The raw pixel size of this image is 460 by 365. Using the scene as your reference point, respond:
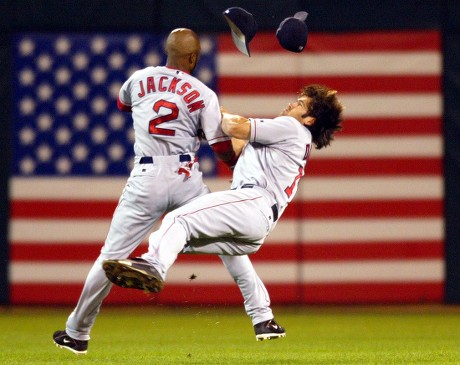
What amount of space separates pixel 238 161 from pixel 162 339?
2190 millimetres

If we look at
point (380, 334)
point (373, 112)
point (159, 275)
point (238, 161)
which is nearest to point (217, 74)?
point (373, 112)

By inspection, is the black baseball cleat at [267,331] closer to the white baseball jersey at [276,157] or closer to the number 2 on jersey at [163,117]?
the white baseball jersey at [276,157]

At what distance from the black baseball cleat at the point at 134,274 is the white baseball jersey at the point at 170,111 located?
1291 millimetres

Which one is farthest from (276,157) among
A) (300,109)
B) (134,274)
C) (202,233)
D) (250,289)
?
(134,274)

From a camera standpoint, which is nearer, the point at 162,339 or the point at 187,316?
the point at 162,339

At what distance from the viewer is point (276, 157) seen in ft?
19.8

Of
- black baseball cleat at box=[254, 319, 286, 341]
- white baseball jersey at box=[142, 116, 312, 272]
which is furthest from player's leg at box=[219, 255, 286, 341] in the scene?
white baseball jersey at box=[142, 116, 312, 272]

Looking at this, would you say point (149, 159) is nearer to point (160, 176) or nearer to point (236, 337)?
point (160, 176)

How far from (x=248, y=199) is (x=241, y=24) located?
3.77ft

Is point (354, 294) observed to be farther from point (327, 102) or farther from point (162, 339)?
point (327, 102)

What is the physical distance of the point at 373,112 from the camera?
10.4 meters

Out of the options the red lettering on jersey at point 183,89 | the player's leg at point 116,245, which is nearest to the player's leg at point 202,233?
the player's leg at point 116,245

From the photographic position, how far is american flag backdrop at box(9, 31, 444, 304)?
10.4 m

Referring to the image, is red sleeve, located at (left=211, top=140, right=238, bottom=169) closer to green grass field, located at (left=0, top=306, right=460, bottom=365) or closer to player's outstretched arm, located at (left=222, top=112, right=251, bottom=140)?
player's outstretched arm, located at (left=222, top=112, right=251, bottom=140)
